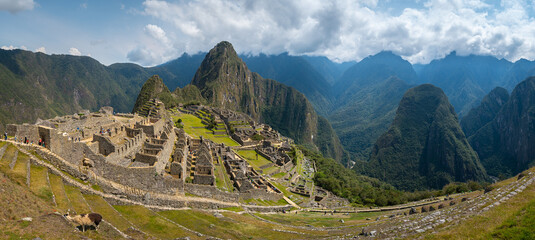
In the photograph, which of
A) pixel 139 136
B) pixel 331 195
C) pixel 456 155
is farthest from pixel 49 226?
pixel 456 155

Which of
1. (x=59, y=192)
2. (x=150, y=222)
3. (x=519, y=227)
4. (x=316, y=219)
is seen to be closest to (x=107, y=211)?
(x=150, y=222)

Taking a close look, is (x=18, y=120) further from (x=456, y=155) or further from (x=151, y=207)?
(x=456, y=155)

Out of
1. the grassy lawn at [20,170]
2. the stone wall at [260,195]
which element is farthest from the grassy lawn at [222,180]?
the grassy lawn at [20,170]

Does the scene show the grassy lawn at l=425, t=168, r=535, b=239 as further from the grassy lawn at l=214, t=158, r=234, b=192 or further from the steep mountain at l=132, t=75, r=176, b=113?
the steep mountain at l=132, t=75, r=176, b=113

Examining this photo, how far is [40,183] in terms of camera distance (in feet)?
51.6

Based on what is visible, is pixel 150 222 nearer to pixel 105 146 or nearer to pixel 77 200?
pixel 77 200

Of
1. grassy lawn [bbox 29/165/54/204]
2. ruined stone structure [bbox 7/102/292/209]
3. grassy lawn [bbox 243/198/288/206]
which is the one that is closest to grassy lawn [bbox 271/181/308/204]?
grassy lawn [bbox 243/198/288/206]

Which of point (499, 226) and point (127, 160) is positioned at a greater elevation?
point (127, 160)

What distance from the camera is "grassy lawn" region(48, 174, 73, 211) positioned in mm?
15102

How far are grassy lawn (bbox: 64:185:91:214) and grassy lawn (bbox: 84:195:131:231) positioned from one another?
649mm

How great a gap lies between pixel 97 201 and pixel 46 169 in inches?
152

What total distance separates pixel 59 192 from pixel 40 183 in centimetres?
112

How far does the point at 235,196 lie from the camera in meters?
31.1

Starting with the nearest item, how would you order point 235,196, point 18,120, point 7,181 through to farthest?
point 7,181 < point 235,196 < point 18,120
